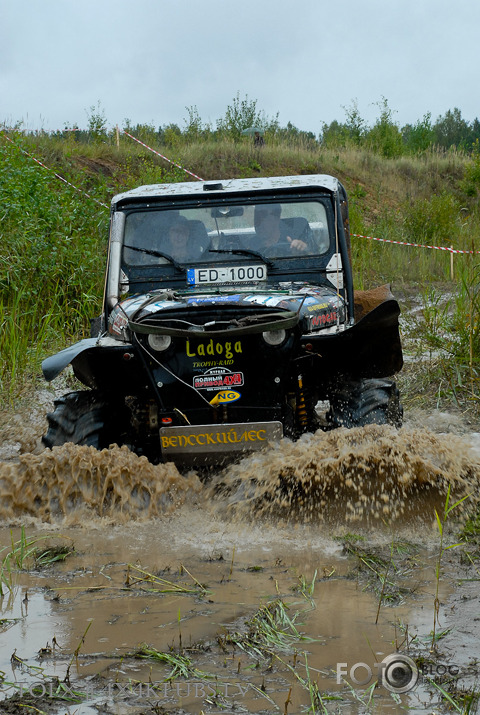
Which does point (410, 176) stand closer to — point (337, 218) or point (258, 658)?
point (337, 218)

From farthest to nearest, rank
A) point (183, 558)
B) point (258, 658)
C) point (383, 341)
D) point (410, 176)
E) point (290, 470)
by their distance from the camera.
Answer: point (410, 176) → point (383, 341) → point (290, 470) → point (183, 558) → point (258, 658)

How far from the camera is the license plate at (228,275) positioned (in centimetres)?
528

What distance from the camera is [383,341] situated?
4711 millimetres

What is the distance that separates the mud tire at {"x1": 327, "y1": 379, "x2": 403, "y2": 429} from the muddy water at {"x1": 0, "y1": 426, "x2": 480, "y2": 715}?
0.29 metres

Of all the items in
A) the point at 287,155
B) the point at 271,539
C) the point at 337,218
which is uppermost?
the point at 287,155

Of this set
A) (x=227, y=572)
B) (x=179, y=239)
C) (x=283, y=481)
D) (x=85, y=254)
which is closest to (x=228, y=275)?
(x=179, y=239)

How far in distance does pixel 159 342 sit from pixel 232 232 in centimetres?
130

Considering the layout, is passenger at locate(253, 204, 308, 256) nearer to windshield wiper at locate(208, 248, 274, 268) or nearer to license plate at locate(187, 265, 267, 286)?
windshield wiper at locate(208, 248, 274, 268)

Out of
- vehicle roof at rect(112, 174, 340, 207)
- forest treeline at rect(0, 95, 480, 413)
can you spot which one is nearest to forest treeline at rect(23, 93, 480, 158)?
forest treeline at rect(0, 95, 480, 413)

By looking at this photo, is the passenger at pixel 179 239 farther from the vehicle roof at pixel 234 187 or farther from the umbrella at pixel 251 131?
the umbrella at pixel 251 131

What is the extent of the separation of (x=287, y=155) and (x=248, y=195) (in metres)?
17.7

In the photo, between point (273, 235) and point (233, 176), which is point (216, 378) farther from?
point (233, 176)

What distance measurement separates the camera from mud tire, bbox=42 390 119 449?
4.90 meters

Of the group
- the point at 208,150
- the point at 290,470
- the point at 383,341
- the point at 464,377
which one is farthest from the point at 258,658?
the point at 208,150
